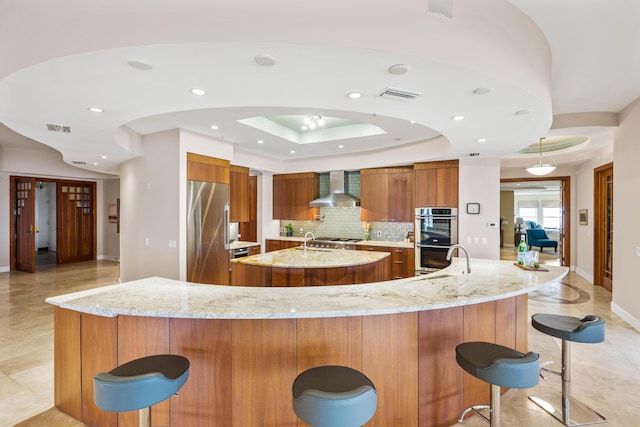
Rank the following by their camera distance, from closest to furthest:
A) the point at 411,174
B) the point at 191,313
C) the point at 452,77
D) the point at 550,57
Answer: the point at 191,313
the point at 452,77
the point at 550,57
the point at 411,174

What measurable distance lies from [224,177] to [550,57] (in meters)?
4.63

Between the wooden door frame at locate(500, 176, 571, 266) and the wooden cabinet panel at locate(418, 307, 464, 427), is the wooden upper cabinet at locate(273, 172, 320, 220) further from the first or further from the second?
the wooden cabinet panel at locate(418, 307, 464, 427)

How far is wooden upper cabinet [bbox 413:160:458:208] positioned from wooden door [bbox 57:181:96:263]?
9724 mm

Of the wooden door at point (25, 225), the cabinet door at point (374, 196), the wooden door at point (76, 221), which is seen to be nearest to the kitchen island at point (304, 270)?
the cabinet door at point (374, 196)

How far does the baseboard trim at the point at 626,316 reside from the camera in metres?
3.96

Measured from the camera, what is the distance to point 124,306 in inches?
75.5

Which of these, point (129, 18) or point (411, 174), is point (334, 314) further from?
point (411, 174)

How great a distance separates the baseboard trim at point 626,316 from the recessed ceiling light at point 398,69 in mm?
4518

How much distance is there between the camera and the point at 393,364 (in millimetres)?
2096

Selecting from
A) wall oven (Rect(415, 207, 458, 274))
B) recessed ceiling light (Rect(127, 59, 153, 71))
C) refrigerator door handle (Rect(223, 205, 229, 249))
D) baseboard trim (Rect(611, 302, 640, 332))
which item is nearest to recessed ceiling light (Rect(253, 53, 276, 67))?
recessed ceiling light (Rect(127, 59, 153, 71))

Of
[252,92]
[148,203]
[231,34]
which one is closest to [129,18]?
[231,34]

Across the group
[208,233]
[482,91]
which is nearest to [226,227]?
[208,233]

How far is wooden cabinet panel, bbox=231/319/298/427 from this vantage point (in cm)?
195

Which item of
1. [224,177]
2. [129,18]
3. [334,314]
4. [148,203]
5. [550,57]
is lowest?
[334,314]
